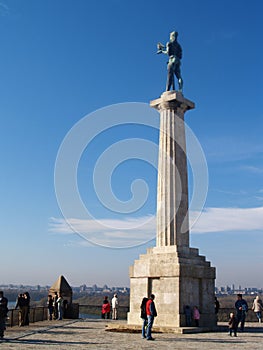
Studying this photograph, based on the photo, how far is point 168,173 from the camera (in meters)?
24.4

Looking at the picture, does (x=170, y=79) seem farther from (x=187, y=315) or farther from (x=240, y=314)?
(x=240, y=314)

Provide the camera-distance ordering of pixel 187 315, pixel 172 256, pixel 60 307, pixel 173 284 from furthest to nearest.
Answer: pixel 60 307
pixel 172 256
pixel 173 284
pixel 187 315

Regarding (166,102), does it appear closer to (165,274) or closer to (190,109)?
(190,109)

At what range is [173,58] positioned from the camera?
2714 cm

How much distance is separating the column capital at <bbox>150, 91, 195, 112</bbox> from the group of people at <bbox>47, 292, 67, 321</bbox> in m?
13.4

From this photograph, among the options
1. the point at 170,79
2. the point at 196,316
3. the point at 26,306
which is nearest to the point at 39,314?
the point at 26,306

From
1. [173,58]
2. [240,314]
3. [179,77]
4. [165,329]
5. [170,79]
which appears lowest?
[165,329]

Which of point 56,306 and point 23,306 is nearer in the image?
point 23,306

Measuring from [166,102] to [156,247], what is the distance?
7.52m

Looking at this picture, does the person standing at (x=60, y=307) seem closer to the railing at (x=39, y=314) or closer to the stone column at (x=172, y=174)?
→ the railing at (x=39, y=314)

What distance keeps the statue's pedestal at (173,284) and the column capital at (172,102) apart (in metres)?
7.38

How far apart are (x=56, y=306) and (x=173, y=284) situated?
36.5ft

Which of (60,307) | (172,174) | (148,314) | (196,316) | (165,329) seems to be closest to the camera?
(148,314)

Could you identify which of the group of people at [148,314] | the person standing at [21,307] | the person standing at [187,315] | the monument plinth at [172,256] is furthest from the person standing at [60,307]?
the group of people at [148,314]
